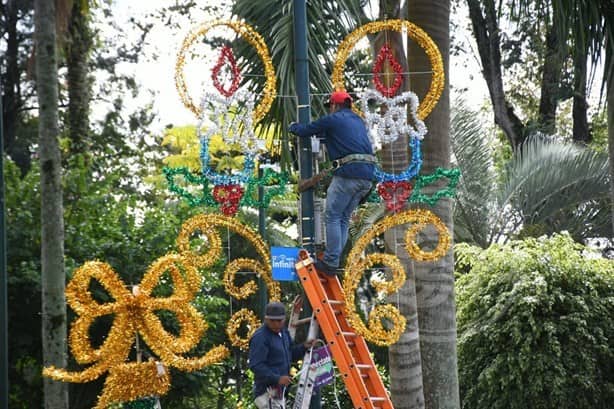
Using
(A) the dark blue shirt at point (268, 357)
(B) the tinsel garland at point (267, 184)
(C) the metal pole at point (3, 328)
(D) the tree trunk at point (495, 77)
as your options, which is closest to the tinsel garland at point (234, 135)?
(B) the tinsel garland at point (267, 184)

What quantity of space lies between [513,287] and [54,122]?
7080 millimetres

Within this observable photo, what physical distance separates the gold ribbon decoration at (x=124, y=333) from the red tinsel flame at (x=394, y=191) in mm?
1934

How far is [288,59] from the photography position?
11906mm

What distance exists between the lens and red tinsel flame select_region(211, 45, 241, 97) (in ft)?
33.1

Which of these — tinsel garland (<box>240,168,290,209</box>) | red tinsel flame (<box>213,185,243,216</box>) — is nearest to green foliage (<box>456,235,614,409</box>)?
tinsel garland (<box>240,168,290,209</box>)

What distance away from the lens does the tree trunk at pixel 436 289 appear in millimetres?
12500

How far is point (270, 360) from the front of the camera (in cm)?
964

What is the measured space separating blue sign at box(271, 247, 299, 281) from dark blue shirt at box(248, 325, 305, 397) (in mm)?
495

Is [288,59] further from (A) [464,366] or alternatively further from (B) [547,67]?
(B) [547,67]

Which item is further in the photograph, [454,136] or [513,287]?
[454,136]

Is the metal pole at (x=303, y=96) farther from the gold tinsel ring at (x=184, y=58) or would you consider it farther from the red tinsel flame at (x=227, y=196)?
the red tinsel flame at (x=227, y=196)

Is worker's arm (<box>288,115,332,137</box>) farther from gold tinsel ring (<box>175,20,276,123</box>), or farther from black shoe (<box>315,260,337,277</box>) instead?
black shoe (<box>315,260,337,277</box>)

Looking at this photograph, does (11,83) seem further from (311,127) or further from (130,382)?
(311,127)

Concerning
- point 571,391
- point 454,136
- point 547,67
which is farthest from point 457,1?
point 571,391
